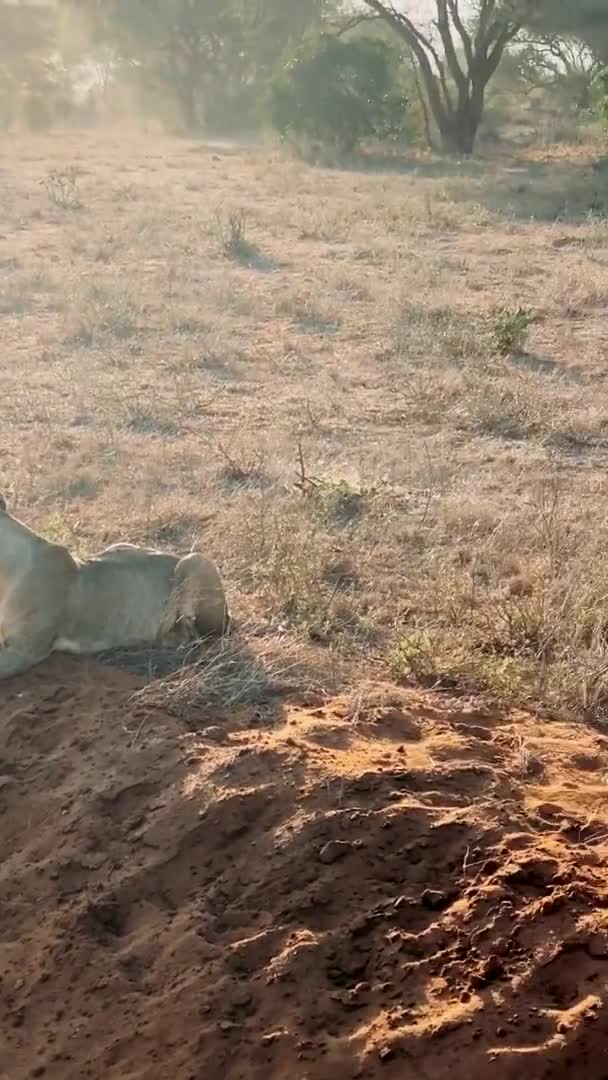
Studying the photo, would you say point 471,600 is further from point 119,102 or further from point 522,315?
point 119,102

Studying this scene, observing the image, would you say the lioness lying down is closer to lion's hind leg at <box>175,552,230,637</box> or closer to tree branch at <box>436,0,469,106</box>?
lion's hind leg at <box>175,552,230,637</box>

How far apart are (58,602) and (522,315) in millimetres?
6388

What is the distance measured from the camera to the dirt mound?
3.00 m

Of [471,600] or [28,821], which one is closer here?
[28,821]

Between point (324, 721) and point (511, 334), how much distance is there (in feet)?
20.8

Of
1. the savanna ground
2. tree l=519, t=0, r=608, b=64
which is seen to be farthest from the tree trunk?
the savanna ground

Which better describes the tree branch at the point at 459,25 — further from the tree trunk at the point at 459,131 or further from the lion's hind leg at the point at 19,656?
the lion's hind leg at the point at 19,656

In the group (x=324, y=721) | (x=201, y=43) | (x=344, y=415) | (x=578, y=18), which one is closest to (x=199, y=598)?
(x=324, y=721)

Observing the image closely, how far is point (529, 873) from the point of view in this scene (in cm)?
335

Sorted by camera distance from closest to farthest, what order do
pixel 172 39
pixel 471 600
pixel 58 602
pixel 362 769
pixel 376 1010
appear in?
pixel 376 1010 → pixel 362 769 → pixel 58 602 → pixel 471 600 → pixel 172 39

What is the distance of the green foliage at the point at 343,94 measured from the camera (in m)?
27.2

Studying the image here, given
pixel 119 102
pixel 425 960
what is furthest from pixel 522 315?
pixel 119 102

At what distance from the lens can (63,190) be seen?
1845cm

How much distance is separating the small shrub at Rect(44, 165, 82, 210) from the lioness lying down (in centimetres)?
1336
